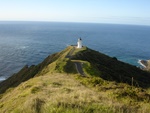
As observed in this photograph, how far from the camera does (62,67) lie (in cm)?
3516

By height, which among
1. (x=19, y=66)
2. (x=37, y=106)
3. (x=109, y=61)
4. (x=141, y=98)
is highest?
(x=37, y=106)

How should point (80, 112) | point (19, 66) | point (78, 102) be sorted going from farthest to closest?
point (19, 66), point (78, 102), point (80, 112)

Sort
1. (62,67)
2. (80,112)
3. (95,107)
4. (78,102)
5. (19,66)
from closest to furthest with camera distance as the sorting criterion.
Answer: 1. (80,112)
2. (95,107)
3. (78,102)
4. (62,67)
5. (19,66)

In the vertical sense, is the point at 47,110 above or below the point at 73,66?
above

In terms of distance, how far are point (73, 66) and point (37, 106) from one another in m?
29.2

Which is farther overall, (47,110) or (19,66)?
(19,66)

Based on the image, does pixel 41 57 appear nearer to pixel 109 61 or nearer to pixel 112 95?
pixel 109 61

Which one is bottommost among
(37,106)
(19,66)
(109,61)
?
(19,66)

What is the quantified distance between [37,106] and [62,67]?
26.0 meters

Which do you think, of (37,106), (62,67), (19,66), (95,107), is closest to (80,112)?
(95,107)

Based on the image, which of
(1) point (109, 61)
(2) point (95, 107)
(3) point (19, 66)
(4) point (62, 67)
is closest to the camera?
(2) point (95, 107)

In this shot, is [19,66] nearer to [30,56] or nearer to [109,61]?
[30,56]

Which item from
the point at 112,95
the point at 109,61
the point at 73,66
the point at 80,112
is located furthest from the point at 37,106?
the point at 109,61

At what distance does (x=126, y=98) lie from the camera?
505 inches
